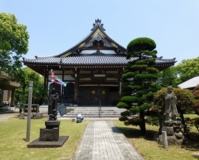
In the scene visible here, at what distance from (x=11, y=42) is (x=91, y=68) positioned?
436 inches

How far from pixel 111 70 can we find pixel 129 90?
478 inches

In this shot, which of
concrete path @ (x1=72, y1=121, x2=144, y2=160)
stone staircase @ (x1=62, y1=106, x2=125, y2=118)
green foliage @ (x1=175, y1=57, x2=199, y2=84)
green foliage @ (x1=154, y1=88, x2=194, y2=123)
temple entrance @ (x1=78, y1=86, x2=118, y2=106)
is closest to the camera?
concrete path @ (x1=72, y1=121, x2=144, y2=160)

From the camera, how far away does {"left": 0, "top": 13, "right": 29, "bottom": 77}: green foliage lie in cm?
2133

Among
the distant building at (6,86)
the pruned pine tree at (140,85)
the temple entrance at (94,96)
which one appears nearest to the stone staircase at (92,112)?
the temple entrance at (94,96)

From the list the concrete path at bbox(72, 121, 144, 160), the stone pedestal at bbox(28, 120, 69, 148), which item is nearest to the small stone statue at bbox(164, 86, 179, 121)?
the concrete path at bbox(72, 121, 144, 160)

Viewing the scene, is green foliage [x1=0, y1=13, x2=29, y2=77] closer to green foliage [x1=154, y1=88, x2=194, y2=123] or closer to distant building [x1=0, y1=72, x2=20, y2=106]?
distant building [x1=0, y1=72, x2=20, y2=106]

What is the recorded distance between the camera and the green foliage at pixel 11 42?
21.3 m

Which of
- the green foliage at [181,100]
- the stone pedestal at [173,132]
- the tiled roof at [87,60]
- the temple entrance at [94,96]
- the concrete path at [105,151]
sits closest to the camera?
the concrete path at [105,151]

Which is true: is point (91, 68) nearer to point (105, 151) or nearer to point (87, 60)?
point (87, 60)

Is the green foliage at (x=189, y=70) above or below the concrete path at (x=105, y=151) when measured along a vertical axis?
above

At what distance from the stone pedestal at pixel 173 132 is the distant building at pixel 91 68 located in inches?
490

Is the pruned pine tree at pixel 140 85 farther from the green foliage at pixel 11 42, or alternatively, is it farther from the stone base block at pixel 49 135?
the green foliage at pixel 11 42

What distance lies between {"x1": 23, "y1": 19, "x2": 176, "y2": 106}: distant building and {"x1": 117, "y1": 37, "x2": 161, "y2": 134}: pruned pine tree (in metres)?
9.32

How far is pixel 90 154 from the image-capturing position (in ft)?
20.3
